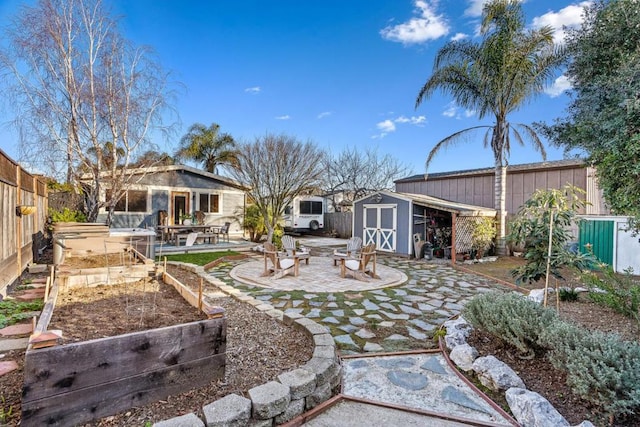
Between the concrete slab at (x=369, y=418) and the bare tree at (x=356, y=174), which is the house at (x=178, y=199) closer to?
the bare tree at (x=356, y=174)

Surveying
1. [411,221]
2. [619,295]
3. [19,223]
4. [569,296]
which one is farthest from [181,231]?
[619,295]

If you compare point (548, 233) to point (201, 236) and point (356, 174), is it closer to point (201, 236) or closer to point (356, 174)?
point (201, 236)

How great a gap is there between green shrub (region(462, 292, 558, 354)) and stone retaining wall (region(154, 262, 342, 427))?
1.65 m

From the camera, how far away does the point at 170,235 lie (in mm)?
11508

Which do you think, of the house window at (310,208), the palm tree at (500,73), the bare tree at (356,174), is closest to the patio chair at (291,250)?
the palm tree at (500,73)

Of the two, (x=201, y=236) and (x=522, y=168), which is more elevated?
(x=522, y=168)

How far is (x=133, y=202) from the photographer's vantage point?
1226 centimetres

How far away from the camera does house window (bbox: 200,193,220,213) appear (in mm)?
13742

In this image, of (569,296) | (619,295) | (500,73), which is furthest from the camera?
(500,73)

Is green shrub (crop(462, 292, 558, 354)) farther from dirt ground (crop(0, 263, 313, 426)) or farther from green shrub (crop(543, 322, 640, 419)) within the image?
dirt ground (crop(0, 263, 313, 426))

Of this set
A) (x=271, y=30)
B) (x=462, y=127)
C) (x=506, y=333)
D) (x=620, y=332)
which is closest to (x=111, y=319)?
(x=506, y=333)

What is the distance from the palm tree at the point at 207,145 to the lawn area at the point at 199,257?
34.0ft

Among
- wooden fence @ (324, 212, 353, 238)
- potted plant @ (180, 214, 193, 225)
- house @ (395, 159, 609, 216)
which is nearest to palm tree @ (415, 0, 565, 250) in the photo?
house @ (395, 159, 609, 216)

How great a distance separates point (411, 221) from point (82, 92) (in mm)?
9539
